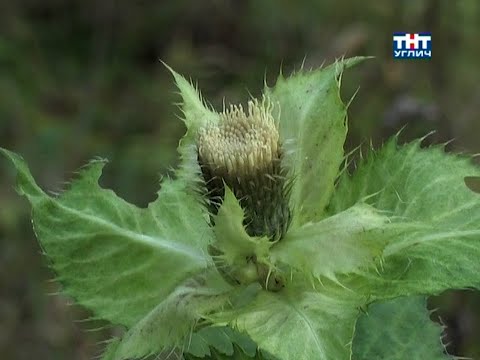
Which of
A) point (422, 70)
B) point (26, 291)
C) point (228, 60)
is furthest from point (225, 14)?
point (26, 291)

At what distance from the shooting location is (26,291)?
567 centimetres

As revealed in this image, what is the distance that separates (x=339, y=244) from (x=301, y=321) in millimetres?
189

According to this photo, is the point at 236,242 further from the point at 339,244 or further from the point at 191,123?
the point at 191,123

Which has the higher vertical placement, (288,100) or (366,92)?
(288,100)

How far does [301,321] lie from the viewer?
190cm

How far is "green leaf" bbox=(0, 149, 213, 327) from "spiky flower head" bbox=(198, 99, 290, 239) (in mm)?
195

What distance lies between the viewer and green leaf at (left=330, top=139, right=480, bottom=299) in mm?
1978

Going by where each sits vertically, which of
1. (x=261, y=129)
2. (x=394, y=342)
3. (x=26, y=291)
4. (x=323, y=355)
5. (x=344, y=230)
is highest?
(x=261, y=129)

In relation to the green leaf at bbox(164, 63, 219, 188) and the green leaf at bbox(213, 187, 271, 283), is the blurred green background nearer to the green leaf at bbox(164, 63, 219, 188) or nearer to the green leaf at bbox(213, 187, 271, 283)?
the green leaf at bbox(164, 63, 219, 188)

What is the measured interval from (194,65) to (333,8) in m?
1.24

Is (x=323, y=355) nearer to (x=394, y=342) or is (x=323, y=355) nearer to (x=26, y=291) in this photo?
(x=394, y=342)

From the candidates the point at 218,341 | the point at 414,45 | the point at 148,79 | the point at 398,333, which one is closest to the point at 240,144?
the point at 218,341

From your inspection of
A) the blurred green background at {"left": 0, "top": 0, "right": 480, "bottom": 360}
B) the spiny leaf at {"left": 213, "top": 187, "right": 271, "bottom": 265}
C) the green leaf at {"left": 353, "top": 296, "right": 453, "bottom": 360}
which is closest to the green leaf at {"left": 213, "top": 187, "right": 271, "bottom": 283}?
the spiny leaf at {"left": 213, "top": 187, "right": 271, "bottom": 265}

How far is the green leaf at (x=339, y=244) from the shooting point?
187 centimetres
